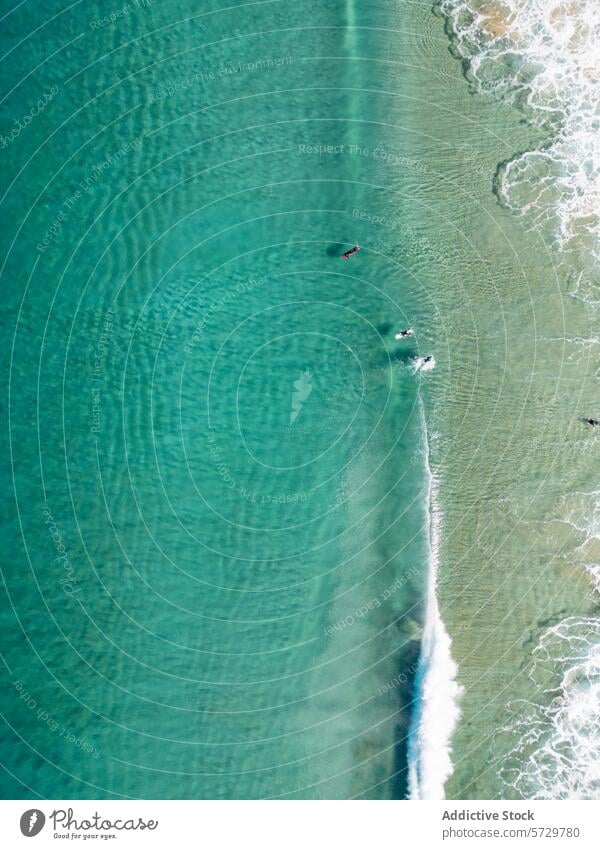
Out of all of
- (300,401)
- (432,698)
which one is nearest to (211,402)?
(300,401)

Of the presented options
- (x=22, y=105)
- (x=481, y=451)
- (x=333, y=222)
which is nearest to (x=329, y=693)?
(x=481, y=451)

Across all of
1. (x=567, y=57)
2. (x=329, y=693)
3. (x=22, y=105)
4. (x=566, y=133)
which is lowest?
(x=329, y=693)

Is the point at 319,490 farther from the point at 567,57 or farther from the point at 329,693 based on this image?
the point at 567,57

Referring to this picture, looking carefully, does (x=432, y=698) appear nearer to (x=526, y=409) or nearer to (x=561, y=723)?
(x=561, y=723)

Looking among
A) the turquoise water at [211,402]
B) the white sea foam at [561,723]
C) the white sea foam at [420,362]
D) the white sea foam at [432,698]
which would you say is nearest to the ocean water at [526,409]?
the white sea foam at [561,723]

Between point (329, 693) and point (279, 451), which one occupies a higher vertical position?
point (279, 451)

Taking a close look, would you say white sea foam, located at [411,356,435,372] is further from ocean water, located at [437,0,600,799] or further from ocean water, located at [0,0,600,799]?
ocean water, located at [437,0,600,799]
